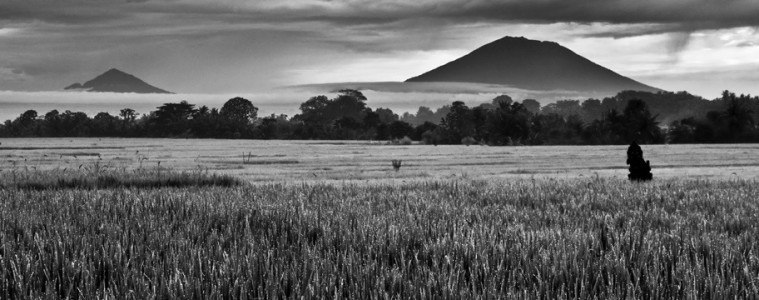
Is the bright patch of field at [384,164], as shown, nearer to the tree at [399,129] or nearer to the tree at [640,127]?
the tree at [640,127]

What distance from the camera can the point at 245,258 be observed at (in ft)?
20.0

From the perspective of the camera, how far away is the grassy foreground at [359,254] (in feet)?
16.9

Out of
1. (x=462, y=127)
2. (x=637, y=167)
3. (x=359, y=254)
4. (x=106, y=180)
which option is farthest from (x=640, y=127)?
(x=359, y=254)

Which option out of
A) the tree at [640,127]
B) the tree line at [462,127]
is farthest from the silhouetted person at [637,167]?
the tree at [640,127]

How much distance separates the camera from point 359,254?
663 cm

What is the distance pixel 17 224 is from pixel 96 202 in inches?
132

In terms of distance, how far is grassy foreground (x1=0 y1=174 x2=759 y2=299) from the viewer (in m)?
5.14

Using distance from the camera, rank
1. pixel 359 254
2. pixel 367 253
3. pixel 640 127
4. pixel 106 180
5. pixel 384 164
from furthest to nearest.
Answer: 1. pixel 640 127
2. pixel 384 164
3. pixel 106 180
4. pixel 367 253
5. pixel 359 254

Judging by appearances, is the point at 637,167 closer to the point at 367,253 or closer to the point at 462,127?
the point at 367,253

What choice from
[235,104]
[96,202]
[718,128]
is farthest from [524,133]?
[96,202]

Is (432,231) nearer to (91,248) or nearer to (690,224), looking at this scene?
(91,248)

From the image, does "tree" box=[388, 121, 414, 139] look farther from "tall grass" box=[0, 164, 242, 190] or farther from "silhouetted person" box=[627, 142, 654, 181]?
"tall grass" box=[0, 164, 242, 190]

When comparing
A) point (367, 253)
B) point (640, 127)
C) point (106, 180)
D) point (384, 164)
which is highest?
point (367, 253)

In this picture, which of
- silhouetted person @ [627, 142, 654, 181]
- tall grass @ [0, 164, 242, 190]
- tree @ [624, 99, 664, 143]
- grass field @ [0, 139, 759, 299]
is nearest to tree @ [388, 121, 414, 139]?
tree @ [624, 99, 664, 143]
